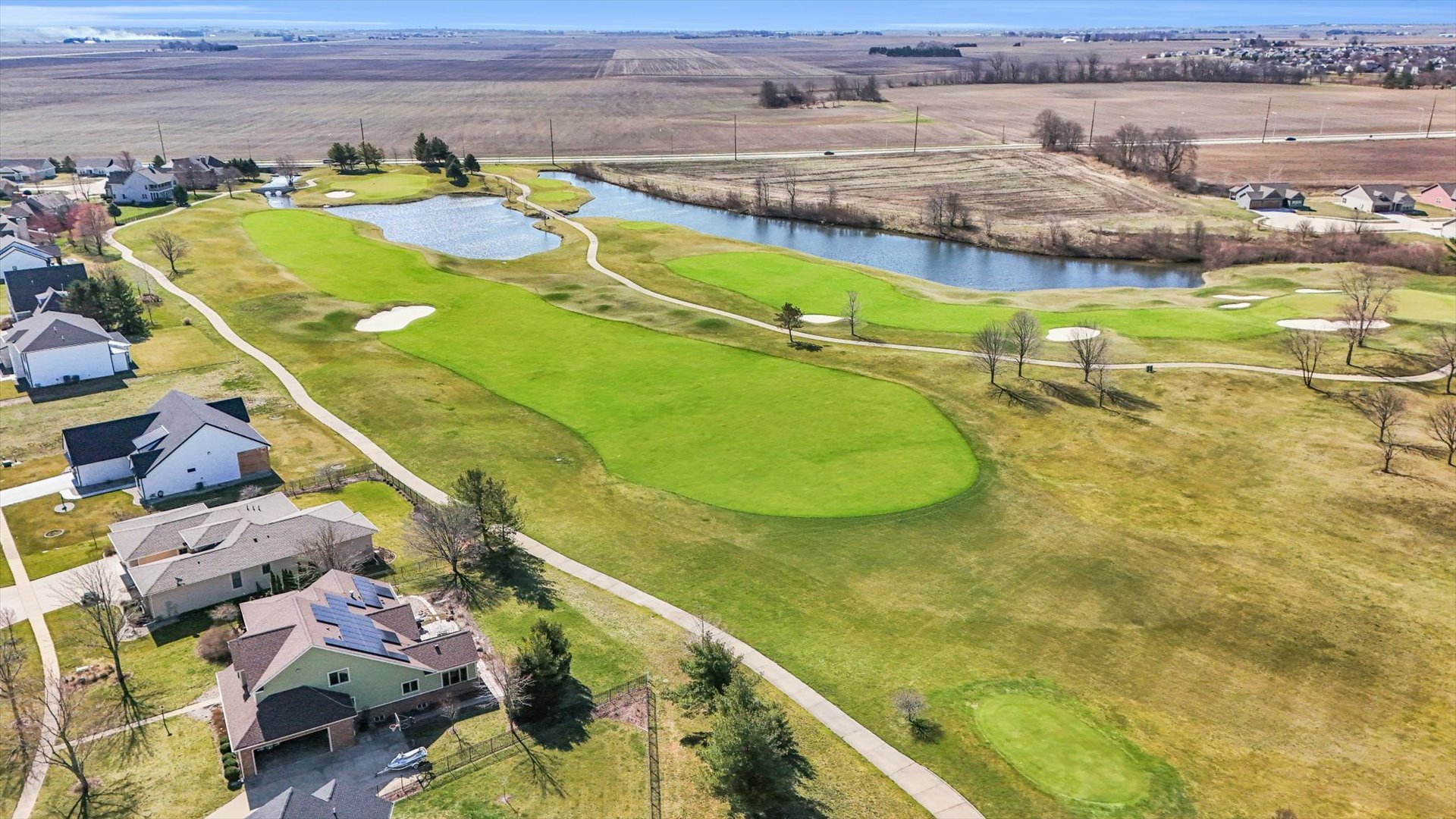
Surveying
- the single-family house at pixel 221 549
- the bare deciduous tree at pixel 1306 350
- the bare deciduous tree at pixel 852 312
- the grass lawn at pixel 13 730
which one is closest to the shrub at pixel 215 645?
the single-family house at pixel 221 549

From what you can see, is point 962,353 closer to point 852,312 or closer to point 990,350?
point 990,350

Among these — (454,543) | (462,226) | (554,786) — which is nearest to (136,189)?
(462,226)

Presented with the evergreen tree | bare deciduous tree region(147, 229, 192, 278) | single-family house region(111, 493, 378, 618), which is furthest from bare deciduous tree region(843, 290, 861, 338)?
bare deciduous tree region(147, 229, 192, 278)

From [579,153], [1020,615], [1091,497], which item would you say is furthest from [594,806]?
[579,153]

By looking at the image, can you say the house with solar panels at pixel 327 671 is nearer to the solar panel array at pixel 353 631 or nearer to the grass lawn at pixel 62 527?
the solar panel array at pixel 353 631

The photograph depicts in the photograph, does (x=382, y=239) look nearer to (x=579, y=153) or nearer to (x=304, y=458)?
(x=304, y=458)

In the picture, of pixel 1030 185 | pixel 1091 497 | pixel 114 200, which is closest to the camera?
pixel 1091 497
